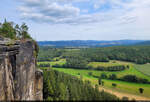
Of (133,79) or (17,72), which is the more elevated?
(17,72)

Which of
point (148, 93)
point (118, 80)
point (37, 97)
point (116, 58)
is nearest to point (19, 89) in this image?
point (37, 97)

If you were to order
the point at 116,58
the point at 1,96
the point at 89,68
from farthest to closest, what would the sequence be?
the point at 116,58 → the point at 89,68 → the point at 1,96

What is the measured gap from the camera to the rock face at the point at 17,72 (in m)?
12.6

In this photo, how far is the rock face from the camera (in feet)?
41.4

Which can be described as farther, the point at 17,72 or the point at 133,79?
the point at 133,79

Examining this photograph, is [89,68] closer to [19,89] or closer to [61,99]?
[61,99]

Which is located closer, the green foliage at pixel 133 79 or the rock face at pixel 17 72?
the rock face at pixel 17 72

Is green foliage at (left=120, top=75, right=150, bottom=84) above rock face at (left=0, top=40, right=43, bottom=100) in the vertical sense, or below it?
below

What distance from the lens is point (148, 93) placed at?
52719 millimetres

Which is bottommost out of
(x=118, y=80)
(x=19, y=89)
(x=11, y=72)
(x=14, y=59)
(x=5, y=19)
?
(x=118, y=80)

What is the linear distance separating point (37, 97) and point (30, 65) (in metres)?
6.28

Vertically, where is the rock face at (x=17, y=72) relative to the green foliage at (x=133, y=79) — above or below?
above

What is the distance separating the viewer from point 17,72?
14.1 m

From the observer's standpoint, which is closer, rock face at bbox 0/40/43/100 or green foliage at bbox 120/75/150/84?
rock face at bbox 0/40/43/100
